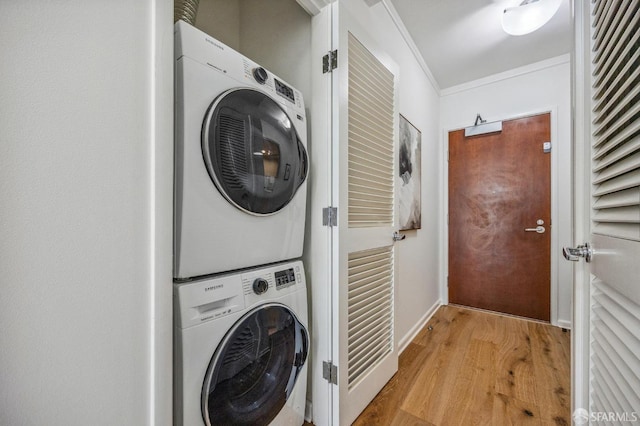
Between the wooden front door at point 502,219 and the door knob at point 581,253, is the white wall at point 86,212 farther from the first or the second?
the wooden front door at point 502,219

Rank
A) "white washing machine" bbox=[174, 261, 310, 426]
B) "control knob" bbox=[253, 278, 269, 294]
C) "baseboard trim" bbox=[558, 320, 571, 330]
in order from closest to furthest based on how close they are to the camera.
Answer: "white washing machine" bbox=[174, 261, 310, 426]
"control knob" bbox=[253, 278, 269, 294]
"baseboard trim" bbox=[558, 320, 571, 330]

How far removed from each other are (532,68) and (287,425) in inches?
143

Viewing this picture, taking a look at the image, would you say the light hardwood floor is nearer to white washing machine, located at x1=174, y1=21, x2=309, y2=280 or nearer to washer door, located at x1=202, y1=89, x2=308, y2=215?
white washing machine, located at x1=174, y1=21, x2=309, y2=280

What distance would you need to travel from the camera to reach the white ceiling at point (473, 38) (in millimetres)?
1870

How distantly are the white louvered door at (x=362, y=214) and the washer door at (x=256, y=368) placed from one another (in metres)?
0.25

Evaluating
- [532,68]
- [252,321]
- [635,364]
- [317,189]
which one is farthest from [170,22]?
[532,68]

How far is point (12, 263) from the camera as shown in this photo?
0.47 metres

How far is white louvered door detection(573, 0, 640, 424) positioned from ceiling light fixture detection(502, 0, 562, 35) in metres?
1.20

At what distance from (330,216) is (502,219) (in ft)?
8.11

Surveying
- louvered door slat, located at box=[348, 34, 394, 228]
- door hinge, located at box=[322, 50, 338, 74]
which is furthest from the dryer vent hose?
louvered door slat, located at box=[348, 34, 394, 228]

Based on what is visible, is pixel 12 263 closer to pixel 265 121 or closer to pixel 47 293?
pixel 47 293

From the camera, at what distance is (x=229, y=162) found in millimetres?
854

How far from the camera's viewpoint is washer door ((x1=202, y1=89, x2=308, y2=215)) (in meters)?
0.82

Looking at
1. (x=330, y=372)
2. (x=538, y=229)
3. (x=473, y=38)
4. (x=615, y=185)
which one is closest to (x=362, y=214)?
(x=330, y=372)
